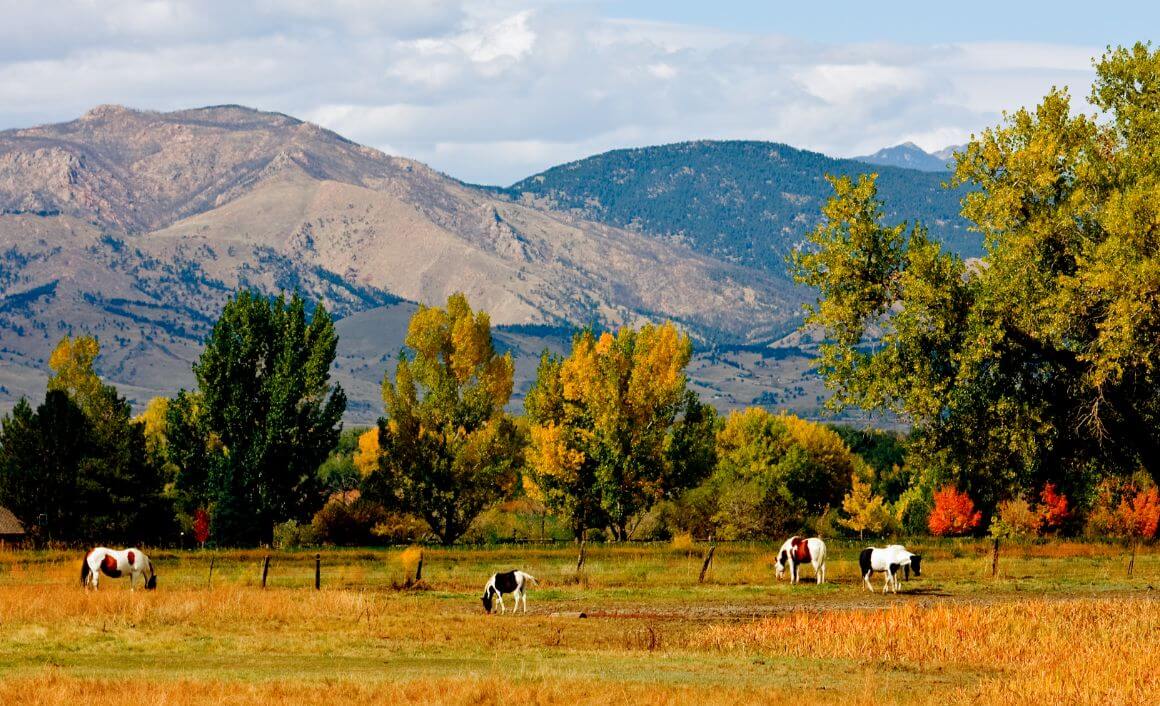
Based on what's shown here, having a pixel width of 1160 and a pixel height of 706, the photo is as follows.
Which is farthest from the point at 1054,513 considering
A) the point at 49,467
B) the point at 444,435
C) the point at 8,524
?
the point at 8,524

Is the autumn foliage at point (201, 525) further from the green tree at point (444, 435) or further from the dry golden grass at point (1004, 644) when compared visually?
the dry golden grass at point (1004, 644)

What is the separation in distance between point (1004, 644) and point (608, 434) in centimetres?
5635

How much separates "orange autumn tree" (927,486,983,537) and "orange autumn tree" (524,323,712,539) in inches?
1725

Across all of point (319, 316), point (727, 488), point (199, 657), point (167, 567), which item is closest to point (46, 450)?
point (319, 316)

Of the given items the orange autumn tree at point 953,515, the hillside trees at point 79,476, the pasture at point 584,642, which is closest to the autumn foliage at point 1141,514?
the orange autumn tree at point 953,515

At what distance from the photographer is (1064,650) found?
113ft

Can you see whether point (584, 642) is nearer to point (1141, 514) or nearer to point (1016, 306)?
point (1016, 306)

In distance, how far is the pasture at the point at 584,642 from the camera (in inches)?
1142

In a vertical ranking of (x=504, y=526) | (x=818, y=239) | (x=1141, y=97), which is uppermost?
(x=1141, y=97)

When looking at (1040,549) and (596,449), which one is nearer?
(1040,549)

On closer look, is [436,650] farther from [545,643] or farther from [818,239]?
[818,239]

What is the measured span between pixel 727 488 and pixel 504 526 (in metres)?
17.8

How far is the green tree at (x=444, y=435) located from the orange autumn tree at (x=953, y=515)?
51.2 m

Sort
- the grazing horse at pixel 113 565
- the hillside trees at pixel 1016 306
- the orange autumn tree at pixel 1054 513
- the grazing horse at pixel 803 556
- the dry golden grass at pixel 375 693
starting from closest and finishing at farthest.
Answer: the dry golden grass at pixel 375 693
the hillside trees at pixel 1016 306
the grazing horse at pixel 113 565
the grazing horse at pixel 803 556
the orange autumn tree at pixel 1054 513
